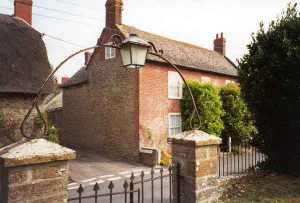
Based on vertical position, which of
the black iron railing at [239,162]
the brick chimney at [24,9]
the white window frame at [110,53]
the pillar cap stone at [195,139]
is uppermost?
the brick chimney at [24,9]

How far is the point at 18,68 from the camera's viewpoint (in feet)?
40.4

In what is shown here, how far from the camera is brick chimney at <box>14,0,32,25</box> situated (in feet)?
52.0

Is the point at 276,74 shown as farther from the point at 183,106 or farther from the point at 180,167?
the point at 183,106

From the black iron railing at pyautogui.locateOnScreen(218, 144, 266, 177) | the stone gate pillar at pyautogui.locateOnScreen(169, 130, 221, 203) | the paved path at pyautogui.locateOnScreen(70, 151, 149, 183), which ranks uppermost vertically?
the stone gate pillar at pyautogui.locateOnScreen(169, 130, 221, 203)

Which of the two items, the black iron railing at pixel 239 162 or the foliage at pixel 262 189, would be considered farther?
the black iron railing at pixel 239 162

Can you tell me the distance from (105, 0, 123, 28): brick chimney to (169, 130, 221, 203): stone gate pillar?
15614 mm

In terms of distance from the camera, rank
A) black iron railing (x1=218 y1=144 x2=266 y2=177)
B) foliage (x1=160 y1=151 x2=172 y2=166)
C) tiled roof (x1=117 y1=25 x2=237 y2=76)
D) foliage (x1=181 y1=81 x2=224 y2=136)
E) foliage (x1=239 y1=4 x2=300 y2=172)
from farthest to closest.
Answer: tiled roof (x1=117 y1=25 x2=237 y2=76) → foliage (x1=181 y1=81 x2=224 y2=136) → foliage (x1=160 y1=151 x2=172 y2=166) → black iron railing (x1=218 y1=144 x2=266 y2=177) → foliage (x1=239 y1=4 x2=300 y2=172)

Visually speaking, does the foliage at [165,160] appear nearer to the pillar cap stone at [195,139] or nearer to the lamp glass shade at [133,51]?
the pillar cap stone at [195,139]

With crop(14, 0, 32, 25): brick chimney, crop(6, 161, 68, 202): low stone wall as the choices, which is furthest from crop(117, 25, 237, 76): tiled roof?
crop(6, 161, 68, 202): low stone wall

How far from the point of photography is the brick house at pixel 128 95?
17438mm

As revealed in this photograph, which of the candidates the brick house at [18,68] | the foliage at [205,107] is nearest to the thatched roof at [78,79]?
the brick house at [18,68]

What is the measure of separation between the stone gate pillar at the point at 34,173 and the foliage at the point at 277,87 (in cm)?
711

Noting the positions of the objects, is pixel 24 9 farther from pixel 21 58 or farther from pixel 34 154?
pixel 34 154

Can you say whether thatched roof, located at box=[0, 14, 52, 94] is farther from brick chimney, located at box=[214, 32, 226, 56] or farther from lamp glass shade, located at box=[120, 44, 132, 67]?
brick chimney, located at box=[214, 32, 226, 56]
